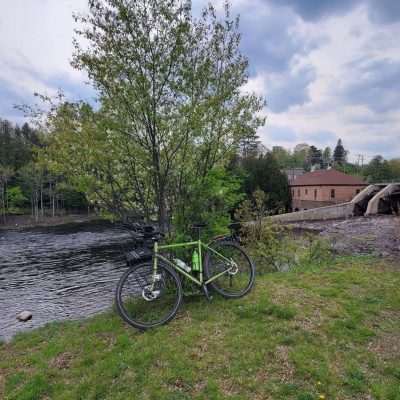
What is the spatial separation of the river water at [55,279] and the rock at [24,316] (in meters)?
0.11

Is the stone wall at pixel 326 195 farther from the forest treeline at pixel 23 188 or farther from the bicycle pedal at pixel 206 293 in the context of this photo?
the bicycle pedal at pixel 206 293

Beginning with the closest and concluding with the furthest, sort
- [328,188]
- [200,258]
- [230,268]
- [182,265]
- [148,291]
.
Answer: [148,291] → [182,265] → [200,258] → [230,268] → [328,188]

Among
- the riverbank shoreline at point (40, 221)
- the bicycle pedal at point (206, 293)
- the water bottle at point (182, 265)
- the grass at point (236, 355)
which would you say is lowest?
the riverbank shoreline at point (40, 221)

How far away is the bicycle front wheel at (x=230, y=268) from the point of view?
3.54m

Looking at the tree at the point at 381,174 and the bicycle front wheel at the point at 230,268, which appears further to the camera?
the tree at the point at 381,174

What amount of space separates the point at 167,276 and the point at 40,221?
114ft

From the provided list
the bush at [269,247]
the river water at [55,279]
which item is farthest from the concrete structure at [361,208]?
the river water at [55,279]

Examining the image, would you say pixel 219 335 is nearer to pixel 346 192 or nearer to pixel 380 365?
pixel 380 365

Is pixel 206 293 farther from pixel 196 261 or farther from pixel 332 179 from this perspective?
pixel 332 179

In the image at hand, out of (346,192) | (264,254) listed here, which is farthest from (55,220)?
(346,192)

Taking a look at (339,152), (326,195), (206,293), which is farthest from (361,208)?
(339,152)

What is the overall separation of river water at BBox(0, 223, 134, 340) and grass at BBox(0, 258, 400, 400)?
88.9 inches

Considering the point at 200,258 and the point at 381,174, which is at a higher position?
the point at 381,174

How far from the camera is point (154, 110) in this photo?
11.4 feet
